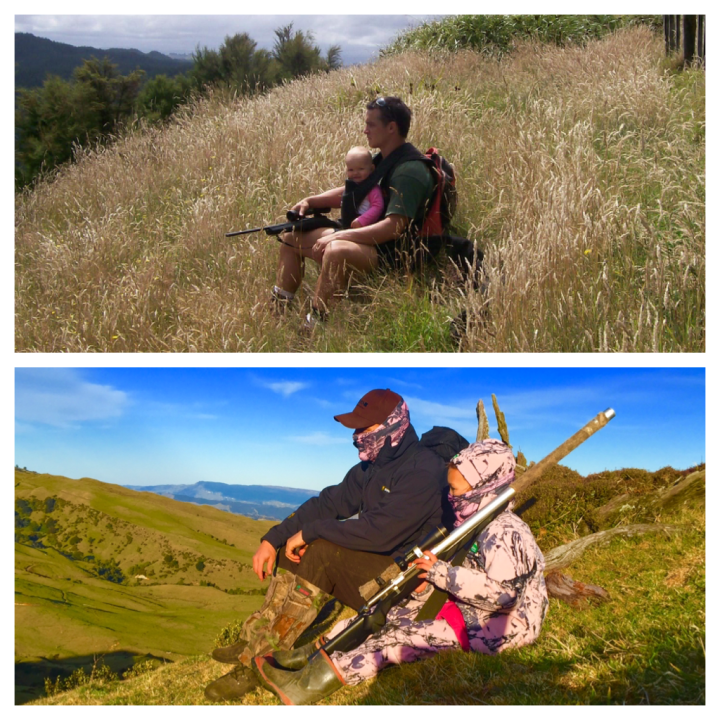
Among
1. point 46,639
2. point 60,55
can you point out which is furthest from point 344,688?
point 60,55

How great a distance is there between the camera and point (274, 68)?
13.4 m

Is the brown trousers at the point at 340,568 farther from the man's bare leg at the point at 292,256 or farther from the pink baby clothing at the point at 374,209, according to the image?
the man's bare leg at the point at 292,256

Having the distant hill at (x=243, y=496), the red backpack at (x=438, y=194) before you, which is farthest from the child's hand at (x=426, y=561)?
the red backpack at (x=438, y=194)

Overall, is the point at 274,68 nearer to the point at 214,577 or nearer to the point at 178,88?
the point at 178,88

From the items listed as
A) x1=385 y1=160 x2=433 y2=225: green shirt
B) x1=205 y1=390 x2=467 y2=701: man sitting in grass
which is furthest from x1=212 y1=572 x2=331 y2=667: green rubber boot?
x1=385 y1=160 x2=433 y2=225: green shirt

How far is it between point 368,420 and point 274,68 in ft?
41.7

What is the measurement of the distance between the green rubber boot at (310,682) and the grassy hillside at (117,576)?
16.8 inches

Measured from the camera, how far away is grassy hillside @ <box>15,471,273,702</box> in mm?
2793

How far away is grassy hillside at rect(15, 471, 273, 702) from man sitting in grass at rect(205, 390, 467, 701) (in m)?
0.18

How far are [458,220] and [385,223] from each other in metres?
1.44

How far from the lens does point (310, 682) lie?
2475 millimetres

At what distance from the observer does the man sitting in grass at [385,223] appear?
398 cm

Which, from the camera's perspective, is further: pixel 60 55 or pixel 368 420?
pixel 60 55

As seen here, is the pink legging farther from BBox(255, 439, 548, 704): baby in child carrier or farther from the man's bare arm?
the man's bare arm
